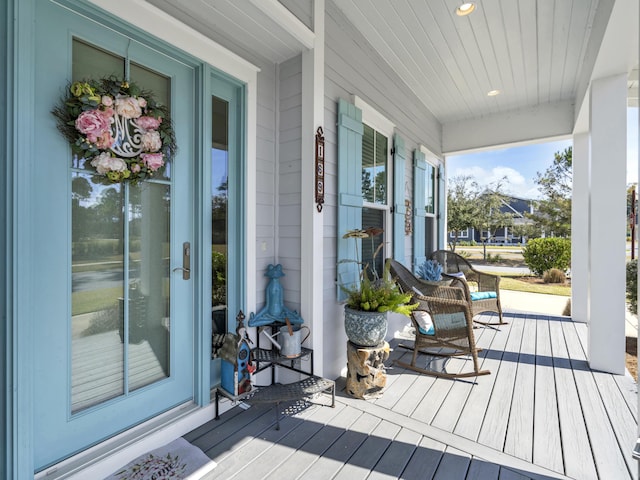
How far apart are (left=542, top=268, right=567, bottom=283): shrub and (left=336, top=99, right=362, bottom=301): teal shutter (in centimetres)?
731

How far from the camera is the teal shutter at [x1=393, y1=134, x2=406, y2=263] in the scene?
3.81 meters

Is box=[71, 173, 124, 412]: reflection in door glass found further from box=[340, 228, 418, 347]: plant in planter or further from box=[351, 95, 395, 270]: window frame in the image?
box=[351, 95, 395, 270]: window frame

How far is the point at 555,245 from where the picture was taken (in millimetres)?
8250

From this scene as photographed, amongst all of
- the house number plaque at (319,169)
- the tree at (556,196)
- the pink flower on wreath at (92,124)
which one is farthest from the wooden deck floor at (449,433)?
the tree at (556,196)

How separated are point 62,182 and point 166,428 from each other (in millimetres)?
1374

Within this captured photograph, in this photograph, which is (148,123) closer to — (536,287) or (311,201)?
(311,201)

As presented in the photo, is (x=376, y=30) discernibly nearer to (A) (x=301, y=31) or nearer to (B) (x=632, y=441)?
(A) (x=301, y=31)

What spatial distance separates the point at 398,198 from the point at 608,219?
6.31 ft

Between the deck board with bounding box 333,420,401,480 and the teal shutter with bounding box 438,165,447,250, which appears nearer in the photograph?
the deck board with bounding box 333,420,401,480

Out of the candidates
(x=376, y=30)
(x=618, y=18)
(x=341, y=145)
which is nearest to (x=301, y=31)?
(x=341, y=145)

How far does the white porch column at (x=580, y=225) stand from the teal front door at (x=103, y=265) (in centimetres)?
488

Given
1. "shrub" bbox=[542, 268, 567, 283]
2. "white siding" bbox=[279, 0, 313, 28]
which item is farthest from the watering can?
"shrub" bbox=[542, 268, 567, 283]

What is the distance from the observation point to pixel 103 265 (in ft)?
5.38

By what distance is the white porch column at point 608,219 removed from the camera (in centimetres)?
279
